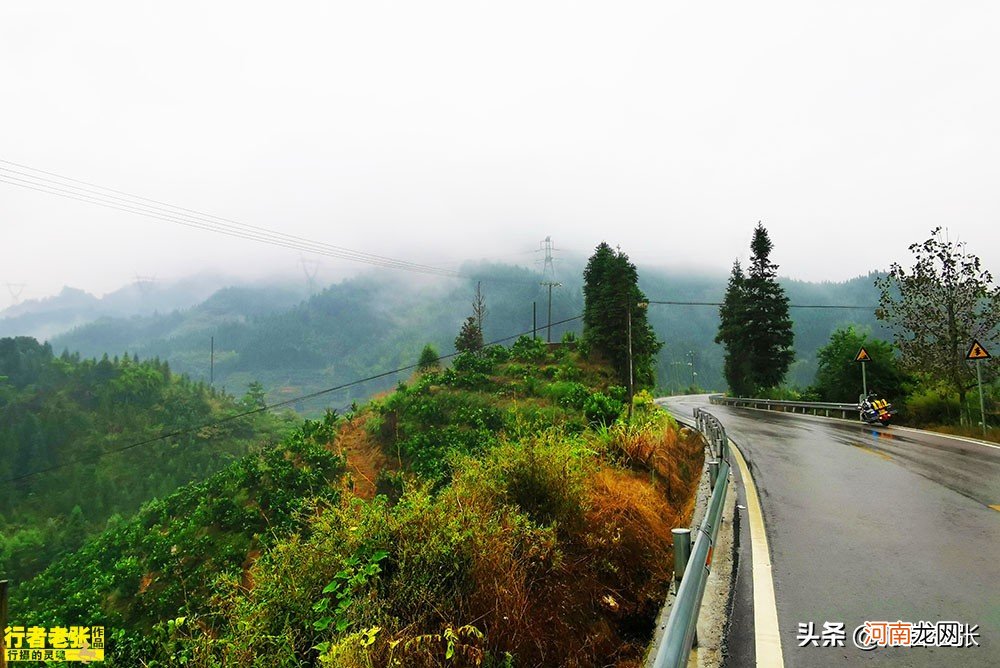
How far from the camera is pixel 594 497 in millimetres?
5938

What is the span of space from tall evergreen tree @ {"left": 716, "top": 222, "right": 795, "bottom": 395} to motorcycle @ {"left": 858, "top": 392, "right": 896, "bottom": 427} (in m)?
22.2

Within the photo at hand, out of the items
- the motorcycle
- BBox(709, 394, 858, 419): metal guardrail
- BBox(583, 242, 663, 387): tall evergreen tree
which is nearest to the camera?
the motorcycle

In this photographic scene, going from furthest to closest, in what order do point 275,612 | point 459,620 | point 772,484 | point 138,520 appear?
point 138,520
point 772,484
point 275,612
point 459,620

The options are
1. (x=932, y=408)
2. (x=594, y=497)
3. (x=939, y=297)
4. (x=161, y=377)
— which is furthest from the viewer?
(x=161, y=377)

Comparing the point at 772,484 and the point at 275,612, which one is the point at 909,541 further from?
the point at 275,612

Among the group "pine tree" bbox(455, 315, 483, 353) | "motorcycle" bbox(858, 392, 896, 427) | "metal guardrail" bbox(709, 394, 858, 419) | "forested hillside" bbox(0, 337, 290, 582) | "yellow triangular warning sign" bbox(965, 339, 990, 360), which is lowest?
"forested hillside" bbox(0, 337, 290, 582)

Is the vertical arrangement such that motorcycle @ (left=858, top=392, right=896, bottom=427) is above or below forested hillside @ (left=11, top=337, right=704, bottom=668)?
below

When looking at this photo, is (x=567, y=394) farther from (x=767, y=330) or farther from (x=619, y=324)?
(x=767, y=330)

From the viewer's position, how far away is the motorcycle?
19781 millimetres

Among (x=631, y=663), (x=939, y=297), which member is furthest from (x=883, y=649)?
(x=939, y=297)

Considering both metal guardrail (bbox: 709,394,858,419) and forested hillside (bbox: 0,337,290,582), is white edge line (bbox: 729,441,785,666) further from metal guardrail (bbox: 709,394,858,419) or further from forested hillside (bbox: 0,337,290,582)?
forested hillside (bbox: 0,337,290,582)

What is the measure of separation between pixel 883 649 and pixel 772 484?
5.75m

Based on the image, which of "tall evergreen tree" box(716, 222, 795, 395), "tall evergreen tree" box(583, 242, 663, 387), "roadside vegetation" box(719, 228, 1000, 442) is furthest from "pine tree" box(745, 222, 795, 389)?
"roadside vegetation" box(719, 228, 1000, 442)

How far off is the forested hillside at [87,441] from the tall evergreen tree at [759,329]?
6646cm
